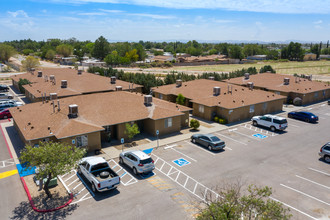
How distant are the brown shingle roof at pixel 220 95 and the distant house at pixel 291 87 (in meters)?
4.89

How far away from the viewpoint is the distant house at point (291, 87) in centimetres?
4906

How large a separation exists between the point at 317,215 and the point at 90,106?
82.0 ft

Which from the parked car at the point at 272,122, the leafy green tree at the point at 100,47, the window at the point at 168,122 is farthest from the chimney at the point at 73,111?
the leafy green tree at the point at 100,47

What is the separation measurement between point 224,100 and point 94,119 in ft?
65.6

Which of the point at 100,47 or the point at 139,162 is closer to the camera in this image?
the point at 139,162

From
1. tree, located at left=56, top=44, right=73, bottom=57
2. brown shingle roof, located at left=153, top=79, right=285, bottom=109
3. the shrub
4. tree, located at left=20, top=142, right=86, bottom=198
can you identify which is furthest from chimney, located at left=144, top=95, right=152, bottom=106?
tree, located at left=56, top=44, right=73, bottom=57

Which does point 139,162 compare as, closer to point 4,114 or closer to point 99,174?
point 99,174

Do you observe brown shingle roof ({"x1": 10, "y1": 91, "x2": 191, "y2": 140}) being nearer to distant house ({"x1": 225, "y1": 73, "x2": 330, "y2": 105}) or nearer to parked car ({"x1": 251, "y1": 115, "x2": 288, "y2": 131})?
parked car ({"x1": 251, "y1": 115, "x2": 288, "y2": 131})

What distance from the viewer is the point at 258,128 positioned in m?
34.8

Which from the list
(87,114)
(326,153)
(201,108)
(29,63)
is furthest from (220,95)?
(29,63)

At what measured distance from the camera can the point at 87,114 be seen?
29.3 metres

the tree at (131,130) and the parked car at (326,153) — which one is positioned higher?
the tree at (131,130)

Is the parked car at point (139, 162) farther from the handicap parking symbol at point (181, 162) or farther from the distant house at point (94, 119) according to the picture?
the distant house at point (94, 119)

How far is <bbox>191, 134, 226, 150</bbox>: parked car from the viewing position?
1046 inches
